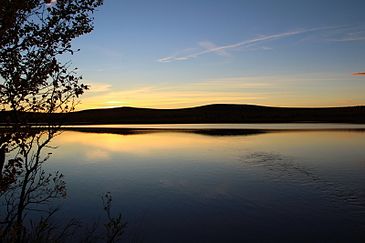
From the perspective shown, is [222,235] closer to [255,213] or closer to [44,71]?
[255,213]

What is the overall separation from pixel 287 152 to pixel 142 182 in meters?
19.0

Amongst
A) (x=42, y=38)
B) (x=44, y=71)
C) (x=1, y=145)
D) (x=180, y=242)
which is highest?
(x=42, y=38)

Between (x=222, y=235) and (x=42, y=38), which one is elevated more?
(x=42, y=38)

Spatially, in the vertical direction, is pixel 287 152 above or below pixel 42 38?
below

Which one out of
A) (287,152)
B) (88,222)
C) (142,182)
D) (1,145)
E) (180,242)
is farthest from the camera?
(287,152)

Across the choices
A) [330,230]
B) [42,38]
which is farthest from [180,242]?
[42,38]

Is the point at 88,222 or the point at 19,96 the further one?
the point at 88,222

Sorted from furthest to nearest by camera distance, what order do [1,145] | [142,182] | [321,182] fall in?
[142,182] < [321,182] < [1,145]

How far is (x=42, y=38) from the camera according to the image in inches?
279

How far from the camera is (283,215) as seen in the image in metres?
13.9

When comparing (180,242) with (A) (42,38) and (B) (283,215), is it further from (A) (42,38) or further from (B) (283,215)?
(A) (42,38)

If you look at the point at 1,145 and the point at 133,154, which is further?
the point at 133,154

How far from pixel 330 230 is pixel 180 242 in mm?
5503

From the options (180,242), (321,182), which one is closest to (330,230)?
(180,242)
